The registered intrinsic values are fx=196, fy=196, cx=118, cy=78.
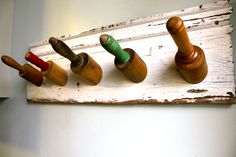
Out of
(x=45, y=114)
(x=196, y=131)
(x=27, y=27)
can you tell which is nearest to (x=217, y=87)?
(x=196, y=131)

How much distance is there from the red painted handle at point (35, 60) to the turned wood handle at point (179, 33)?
37 cm

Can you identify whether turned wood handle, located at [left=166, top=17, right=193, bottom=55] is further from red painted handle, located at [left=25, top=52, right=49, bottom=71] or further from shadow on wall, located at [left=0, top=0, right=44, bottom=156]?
shadow on wall, located at [left=0, top=0, right=44, bottom=156]

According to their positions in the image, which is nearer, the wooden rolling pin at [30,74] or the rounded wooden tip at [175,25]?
the rounded wooden tip at [175,25]

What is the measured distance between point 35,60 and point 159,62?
323 millimetres

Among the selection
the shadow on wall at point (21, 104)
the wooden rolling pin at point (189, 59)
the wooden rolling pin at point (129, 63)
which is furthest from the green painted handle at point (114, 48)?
the shadow on wall at point (21, 104)

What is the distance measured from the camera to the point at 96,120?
523 millimetres

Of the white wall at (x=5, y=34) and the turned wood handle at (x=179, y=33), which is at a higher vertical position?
the white wall at (x=5, y=34)

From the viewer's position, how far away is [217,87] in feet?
1.23

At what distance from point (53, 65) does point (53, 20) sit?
187 millimetres

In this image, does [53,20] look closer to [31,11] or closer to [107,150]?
[31,11]

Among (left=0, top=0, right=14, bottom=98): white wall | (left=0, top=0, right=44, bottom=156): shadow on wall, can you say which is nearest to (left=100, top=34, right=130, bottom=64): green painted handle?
(left=0, top=0, right=44, bottom=156): shadow on wall

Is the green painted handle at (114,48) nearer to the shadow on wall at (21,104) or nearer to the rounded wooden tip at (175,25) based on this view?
the rounded wooden tip at (175,25)

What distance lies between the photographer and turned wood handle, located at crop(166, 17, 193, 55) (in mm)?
291

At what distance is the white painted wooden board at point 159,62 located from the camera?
0.38m
